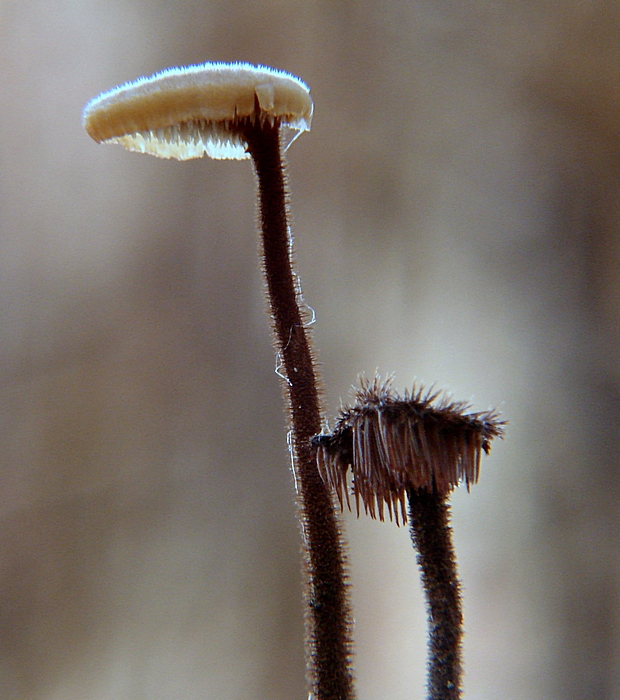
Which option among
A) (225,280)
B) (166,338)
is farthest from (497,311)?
(166,338)

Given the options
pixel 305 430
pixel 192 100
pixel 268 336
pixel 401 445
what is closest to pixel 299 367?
pixel 305 430

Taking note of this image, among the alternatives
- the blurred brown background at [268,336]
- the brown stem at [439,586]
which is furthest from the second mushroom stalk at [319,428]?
the blurred brown background at [268,336]

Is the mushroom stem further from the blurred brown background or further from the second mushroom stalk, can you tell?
the blurred brown background

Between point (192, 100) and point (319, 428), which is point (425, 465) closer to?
point (319, 428)

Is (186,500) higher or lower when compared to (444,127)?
lower

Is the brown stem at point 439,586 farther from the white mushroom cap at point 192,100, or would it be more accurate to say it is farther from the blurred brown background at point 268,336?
the blurred brown background at point 268,336

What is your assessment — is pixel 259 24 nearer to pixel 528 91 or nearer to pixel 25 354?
pixel 528 91
